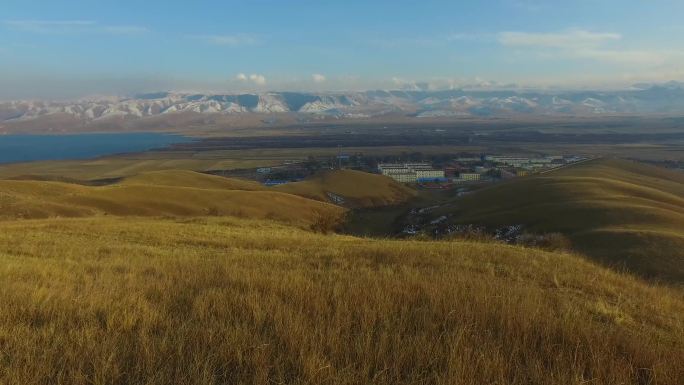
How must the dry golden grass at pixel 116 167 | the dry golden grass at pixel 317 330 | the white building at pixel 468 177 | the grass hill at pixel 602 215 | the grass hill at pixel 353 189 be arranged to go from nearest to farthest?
1. the dry golden grass at pixel 317 330
2. the grass hill at pixel 602 215
3. the grass hill at pixel 353 189
4. the white building at pixel 468 177
5. the dry golden grass at pixel 116 167

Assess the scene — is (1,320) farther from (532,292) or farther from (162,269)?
(532,292)

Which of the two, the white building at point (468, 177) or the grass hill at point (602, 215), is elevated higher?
the grass hill at point (602, 215)

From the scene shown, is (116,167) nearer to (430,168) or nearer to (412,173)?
(412,173)

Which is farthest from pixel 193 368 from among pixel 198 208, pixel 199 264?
pixel 198 208

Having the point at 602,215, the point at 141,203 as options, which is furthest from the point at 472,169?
the point at 141,203

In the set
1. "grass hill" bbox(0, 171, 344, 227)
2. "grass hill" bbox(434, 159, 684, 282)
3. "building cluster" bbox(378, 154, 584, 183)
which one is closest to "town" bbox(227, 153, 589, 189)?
"building cluster" bbox(378, 154, 584, 183)

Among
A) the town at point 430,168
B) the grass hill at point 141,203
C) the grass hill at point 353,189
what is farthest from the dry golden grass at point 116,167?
the grass hill at point 141,203

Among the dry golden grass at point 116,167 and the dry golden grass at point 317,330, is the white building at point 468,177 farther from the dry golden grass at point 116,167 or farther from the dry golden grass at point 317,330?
the dry golden grass at point 317,330
